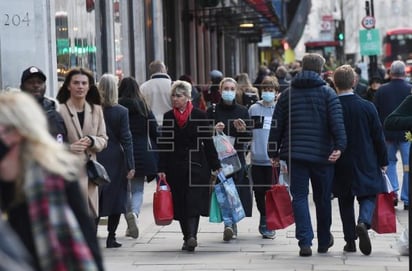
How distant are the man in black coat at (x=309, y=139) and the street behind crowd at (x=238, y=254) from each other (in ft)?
1.33

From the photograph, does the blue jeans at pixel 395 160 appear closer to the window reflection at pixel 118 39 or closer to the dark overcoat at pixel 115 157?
the dark overcoat at pixel 115 157

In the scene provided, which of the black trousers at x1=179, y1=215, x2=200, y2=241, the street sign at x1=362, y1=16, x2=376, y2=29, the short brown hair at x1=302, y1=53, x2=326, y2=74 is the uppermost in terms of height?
the street sign at x1=362, y1=16, x2=376, y2=29

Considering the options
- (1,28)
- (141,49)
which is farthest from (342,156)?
(141,49)

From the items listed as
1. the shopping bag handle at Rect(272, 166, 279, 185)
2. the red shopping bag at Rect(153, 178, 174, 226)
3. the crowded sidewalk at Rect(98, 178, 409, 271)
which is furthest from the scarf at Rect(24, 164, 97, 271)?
the shopping bag handle at Rect(272, 166, 279, 185)

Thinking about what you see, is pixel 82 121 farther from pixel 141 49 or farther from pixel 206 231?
pixel 141 49

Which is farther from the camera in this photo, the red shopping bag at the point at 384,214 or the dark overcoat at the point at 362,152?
the red shopping bag at the point at 384,214

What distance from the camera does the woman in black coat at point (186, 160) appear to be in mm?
10641

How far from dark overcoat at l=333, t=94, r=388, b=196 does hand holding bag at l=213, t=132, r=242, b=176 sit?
1.42 m

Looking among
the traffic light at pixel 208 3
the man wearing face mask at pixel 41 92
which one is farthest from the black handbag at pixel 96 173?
the traffic light at pixel 208 3

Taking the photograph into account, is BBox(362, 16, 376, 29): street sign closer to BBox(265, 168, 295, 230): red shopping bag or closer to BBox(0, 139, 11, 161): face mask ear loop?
BBox(265, 168, 295, 230): red shopping bag

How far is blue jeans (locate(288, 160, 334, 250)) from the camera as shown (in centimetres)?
1004

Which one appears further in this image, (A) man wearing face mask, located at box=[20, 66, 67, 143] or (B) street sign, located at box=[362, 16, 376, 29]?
(B) street sign, located at box=[362, 16, 376, 29]

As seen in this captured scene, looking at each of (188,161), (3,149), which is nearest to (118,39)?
(188,161)

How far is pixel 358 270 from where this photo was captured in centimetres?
937
